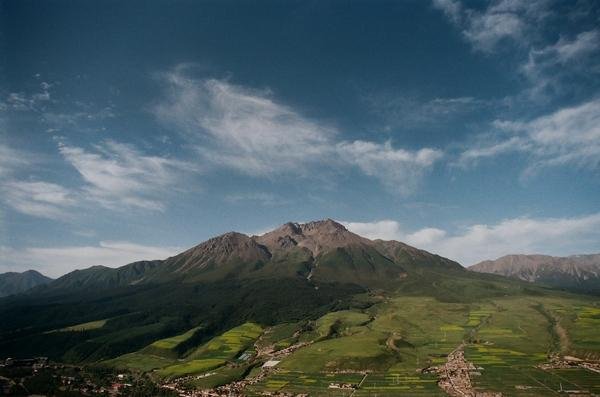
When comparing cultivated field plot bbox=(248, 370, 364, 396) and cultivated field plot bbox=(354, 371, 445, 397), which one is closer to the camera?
cultivated field plot bbox=(354, 371, 445, 397)

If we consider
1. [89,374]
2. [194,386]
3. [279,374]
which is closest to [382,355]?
[279,374]

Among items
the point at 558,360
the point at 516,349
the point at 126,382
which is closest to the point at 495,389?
the point at 558,360

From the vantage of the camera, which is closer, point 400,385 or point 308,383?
point 400,385

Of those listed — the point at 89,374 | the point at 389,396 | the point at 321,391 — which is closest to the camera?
the point at 389,396

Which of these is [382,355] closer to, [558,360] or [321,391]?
[321,391]

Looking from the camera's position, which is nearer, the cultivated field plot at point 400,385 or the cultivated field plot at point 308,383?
the cultivated field plot at point 400,385

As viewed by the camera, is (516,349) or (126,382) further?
(516,349)

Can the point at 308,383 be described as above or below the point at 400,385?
below

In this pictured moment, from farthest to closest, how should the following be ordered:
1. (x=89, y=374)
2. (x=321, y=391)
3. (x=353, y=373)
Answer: (x=89, y=374) → (x=353, y=373) → (x=321, y=391)

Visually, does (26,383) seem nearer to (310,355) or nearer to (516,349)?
(310,355)
